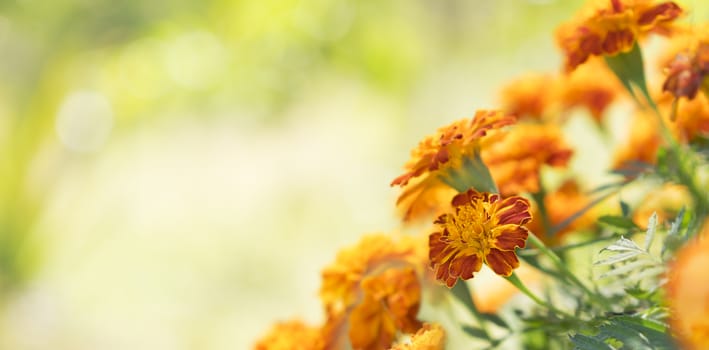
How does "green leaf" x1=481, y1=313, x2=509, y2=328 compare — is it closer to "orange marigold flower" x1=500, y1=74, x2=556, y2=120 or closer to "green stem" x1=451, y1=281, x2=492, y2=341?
"green stem" x1=451, y1=281, x2=492, y2=341

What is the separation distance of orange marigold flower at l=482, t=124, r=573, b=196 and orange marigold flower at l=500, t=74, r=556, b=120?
0.07m

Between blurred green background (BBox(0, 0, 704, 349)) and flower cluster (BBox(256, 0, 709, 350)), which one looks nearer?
flower cluster (BBox(256, 0, 709, 350))

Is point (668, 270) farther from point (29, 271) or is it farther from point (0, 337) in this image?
point (29, 271)

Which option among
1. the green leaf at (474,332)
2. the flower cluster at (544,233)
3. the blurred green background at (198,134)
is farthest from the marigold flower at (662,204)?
the blurred green background at (198,134)

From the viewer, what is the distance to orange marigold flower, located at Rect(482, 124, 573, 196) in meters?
0.42

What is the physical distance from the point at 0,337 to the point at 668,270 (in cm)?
213

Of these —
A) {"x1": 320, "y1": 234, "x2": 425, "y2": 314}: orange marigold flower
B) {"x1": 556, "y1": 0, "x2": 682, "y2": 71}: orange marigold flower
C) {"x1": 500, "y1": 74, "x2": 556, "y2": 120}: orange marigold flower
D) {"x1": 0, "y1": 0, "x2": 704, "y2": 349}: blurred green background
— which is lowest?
{"x1": 320, "y1": 234, "x2": 425, "y2": 314}: orange marigold flower

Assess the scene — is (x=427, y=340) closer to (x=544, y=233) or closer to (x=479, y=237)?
(x=479, y=237)

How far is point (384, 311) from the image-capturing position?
36 centimetres

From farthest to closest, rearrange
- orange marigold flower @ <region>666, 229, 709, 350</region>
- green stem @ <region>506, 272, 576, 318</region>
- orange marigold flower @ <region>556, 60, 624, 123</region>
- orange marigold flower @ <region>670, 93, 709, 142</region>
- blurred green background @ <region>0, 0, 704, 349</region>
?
blurred green background @ <region>0, 0, 704, 349</region> → orange marigold flower @ <region>556, 60, 624, 123</region> → orange marigold flower @ <region>670, 93, 709, 142</region> → green stem @ <region>506, 272, 576, 318</region> → orange marigold flower @ <region>666, 229, 709, 350</region>

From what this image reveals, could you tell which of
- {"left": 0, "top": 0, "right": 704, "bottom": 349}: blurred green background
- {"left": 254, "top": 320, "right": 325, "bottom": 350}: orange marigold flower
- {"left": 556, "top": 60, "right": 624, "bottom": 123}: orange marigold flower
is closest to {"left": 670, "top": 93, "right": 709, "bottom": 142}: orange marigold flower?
{"left": 556, "top": 60, "right": 624, "bottom": 123}: orange marigold flower

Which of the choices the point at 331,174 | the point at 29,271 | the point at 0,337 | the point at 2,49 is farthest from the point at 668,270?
the point at 2,49

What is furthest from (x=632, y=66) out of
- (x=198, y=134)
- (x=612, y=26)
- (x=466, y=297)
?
(x=198, y=134)

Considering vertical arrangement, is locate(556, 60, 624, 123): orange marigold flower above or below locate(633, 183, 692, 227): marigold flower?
above
